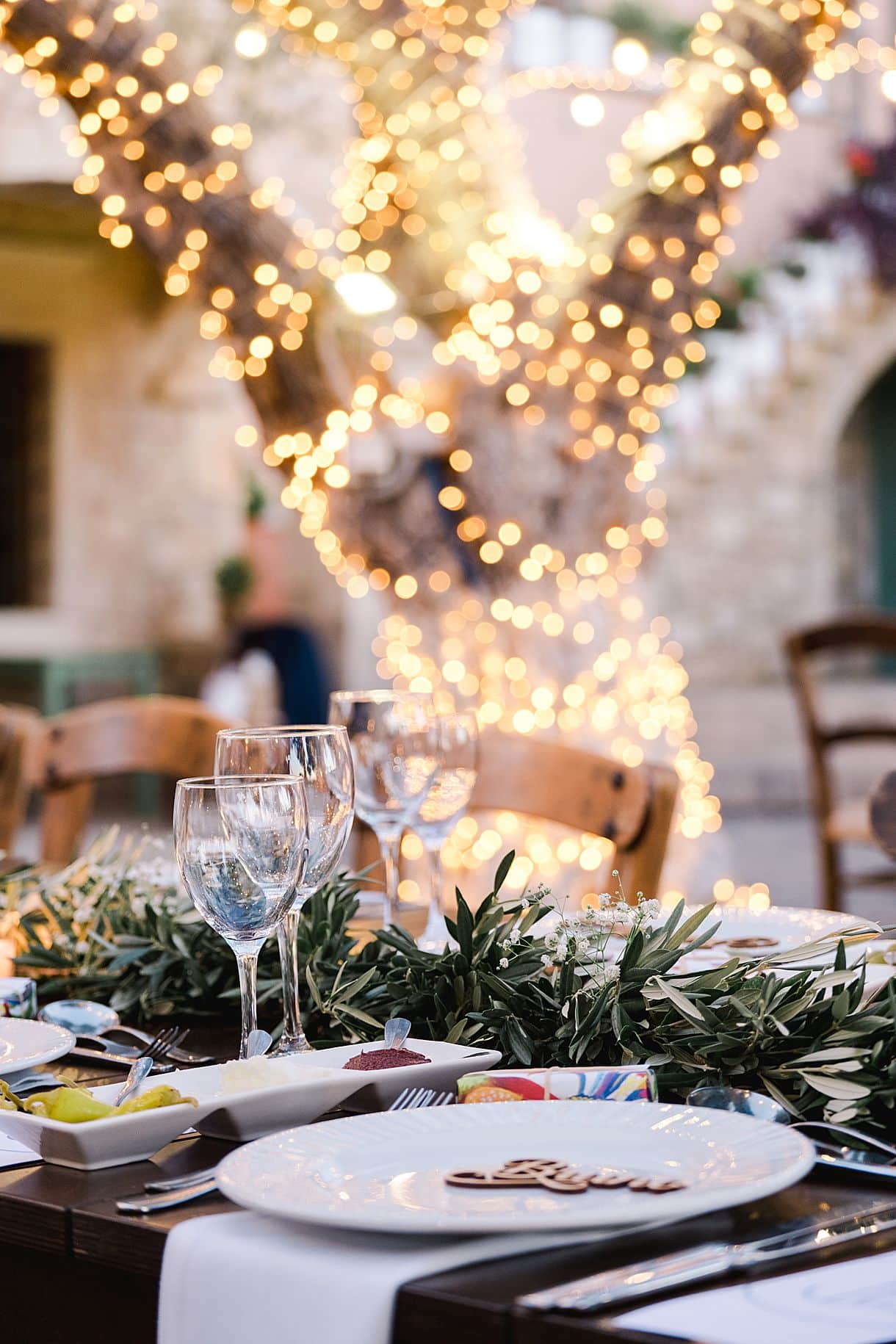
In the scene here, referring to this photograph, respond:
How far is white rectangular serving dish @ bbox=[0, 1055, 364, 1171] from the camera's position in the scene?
759 millimetres

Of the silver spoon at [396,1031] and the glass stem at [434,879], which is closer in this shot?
the silver spoon at [396,1031]

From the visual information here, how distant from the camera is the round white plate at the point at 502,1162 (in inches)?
24.5

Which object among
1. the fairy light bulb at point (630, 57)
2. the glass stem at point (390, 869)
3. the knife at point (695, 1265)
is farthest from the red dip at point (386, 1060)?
the fairy light bulb at point (630, 57)

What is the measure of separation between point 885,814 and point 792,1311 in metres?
1.05

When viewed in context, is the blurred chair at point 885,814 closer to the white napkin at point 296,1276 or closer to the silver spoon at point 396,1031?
the silver spoon at point 396,1031

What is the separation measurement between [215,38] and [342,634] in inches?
98.3

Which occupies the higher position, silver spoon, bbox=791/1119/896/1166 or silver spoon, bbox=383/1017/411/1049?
silver spoon, bbox=383/1017/411/1049

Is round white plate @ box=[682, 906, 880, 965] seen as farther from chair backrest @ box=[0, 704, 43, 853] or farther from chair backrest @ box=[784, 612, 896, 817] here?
→ chair backrest @ box=[784, 612, 896, 817]

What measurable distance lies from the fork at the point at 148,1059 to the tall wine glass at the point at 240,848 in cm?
9

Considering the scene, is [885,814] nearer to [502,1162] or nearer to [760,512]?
[502,1162]

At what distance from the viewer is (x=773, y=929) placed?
122 centimetres

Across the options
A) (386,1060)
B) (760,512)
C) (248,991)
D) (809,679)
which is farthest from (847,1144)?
(760,512)

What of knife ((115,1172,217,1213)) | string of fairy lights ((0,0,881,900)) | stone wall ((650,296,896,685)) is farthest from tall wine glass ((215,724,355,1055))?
stone wall ((650,296,896,685))

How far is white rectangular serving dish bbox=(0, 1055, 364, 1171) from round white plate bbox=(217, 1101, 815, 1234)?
43 mm
